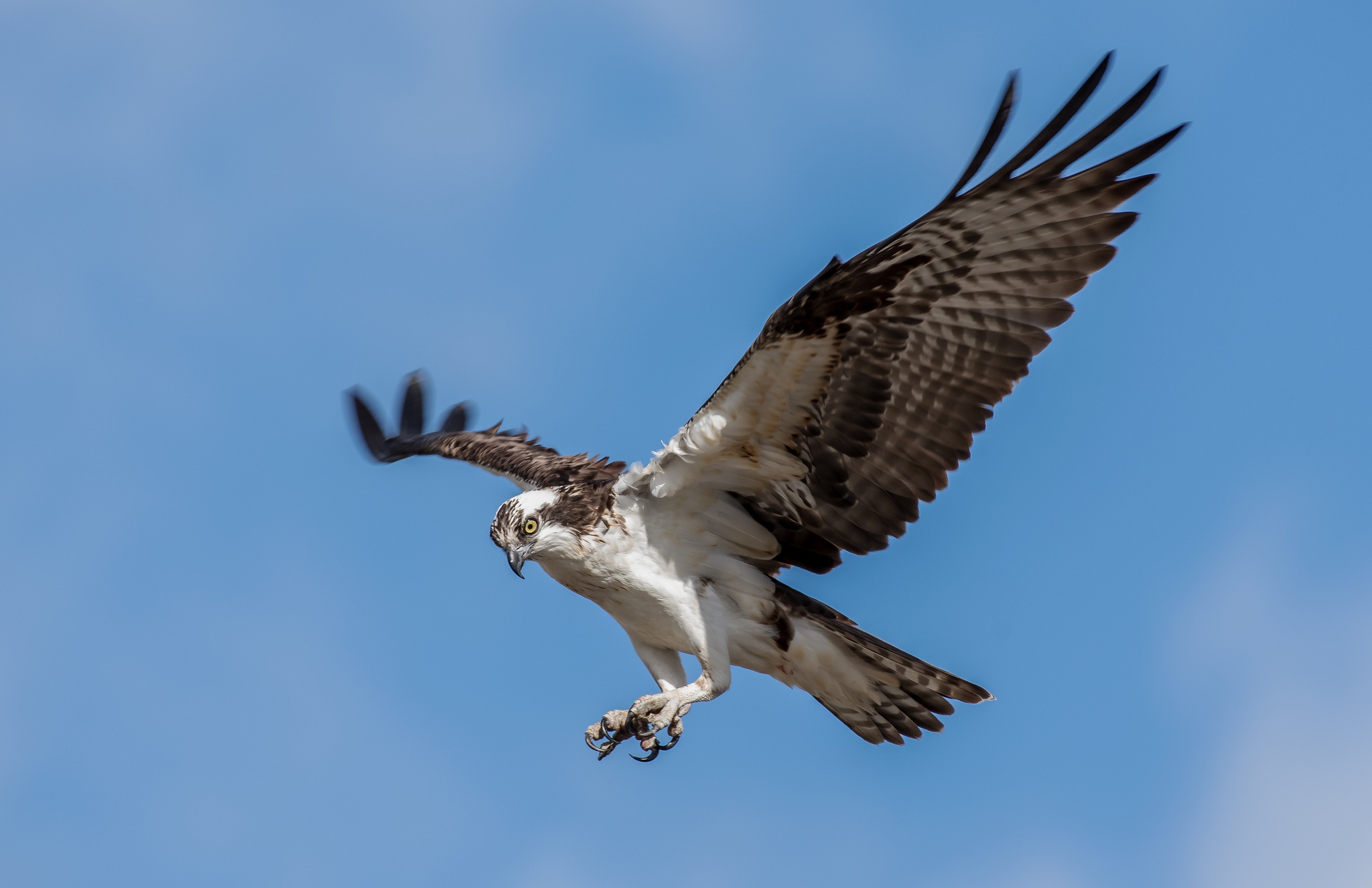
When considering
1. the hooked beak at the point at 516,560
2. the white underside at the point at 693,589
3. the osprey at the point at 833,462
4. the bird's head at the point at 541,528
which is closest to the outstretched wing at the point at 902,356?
the osprey at the point at 833,462

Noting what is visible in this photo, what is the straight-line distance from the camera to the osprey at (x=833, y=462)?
6887 millimetres

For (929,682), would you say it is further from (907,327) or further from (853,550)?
(907,327)

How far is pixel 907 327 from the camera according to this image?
718cm

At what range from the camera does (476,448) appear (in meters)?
9.68

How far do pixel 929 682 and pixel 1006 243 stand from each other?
2.53 metres

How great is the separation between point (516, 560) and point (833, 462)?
5.75ft

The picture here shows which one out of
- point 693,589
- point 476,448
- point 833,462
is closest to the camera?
point 833,462

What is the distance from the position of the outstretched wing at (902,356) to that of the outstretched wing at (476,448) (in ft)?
3.28

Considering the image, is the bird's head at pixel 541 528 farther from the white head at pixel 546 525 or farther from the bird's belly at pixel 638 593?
the bird's belly at pixel 638 593

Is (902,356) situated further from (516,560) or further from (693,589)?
(516,560)

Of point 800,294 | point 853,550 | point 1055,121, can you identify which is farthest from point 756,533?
point 1055,121

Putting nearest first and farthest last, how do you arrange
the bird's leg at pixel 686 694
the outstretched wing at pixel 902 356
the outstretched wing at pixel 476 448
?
the outstretched wing at pixel 902 356 → the bird's leg at pixel 686 694 → the outstretched wing at pixel 476 448

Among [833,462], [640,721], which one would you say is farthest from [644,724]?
[833,462]

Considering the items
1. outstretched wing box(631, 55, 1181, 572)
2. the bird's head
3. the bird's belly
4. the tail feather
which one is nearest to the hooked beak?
the bird's head
